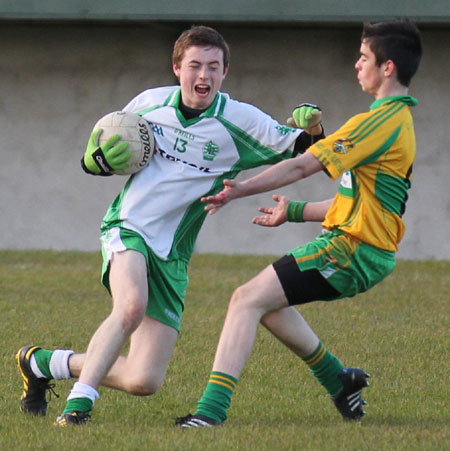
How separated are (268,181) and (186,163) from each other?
3.00ft

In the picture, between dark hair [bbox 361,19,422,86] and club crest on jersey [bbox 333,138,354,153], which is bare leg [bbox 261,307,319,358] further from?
dark hair [bbox 361,19,422,86]

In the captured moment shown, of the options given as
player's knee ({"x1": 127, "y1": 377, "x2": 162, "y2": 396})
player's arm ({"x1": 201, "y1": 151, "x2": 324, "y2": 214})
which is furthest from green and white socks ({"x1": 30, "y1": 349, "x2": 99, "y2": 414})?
player's arm ({"x1": 201, "y1": 151, "x2": 324, "y2": 214})

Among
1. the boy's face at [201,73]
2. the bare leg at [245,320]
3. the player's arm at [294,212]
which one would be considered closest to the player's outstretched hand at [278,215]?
the player's arm at [294,212]

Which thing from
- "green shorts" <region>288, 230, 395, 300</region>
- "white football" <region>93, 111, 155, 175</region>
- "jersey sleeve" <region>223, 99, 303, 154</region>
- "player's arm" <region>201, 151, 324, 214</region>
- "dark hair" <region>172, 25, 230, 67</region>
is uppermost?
"dark hair" <region>172, 25, 230, 67</region>

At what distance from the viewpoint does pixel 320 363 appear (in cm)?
582

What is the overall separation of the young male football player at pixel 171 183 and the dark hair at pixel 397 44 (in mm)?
575

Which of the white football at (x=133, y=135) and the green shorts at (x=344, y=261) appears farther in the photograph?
the white football at (x=133, y=135)

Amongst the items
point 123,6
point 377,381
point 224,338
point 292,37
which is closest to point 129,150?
point 224,338

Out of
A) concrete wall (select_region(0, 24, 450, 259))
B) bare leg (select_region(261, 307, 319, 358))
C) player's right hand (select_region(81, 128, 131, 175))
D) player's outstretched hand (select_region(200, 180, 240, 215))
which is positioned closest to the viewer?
player's outstretched hand (select_region(200, 180, 240, 215))

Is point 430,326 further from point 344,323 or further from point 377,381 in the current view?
point 377,381

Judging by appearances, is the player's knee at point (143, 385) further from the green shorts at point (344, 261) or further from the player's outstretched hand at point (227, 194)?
the player's outstretched hand at point (227, 194)

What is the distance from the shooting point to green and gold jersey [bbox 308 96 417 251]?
17.3 ft

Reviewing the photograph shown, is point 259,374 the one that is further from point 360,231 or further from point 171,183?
point 360,231

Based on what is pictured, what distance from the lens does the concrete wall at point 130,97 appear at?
A: 1631 cm
